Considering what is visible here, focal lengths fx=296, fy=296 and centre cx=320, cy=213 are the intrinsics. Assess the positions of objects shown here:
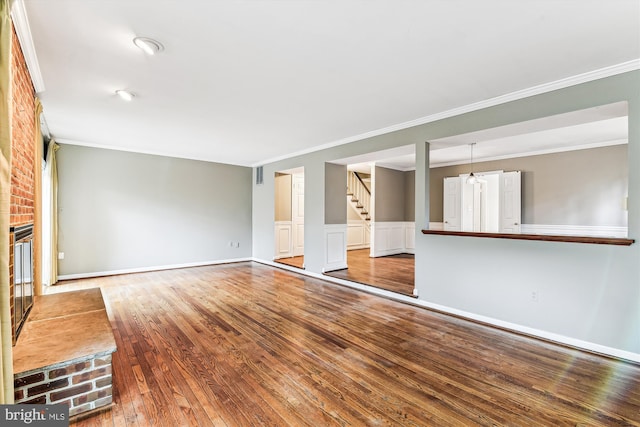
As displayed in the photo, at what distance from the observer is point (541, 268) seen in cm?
313

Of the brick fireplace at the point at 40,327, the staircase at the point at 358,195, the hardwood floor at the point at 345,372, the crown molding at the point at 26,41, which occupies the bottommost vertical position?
the hardwood floor at the point at 345,372

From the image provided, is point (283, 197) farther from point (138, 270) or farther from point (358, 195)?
point (138, 270)

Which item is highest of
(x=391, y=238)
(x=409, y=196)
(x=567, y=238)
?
(x=409, y=196)

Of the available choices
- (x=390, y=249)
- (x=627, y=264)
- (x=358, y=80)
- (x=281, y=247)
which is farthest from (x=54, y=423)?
(x=390, y=249)

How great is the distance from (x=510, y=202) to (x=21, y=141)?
7941mm

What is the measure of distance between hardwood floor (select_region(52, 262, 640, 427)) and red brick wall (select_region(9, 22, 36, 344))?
1.19m

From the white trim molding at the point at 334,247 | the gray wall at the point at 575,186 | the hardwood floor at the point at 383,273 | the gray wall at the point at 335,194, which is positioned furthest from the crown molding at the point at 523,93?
the gray wall at the point at 575,186

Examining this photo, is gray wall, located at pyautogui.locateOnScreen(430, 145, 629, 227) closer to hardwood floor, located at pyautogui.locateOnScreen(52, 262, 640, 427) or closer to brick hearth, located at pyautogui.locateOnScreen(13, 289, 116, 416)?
hardwood floor, located at pyautogui.locateOnScreen(52, 262, 640, 427)

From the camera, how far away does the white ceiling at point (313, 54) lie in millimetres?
1975

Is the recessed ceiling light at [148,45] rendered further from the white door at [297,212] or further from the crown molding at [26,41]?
the white door at [297,212]

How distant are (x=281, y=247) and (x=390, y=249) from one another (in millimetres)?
3129

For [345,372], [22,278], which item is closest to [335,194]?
[345,372]

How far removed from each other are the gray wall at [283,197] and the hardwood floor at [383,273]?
2.11 meters

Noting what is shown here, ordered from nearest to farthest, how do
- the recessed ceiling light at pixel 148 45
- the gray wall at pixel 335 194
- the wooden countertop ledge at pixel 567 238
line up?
the recessed ceiling light at pixel 148 45 < the wooden countertop ledge at pixel 567 238 < the gray wall at pixel 335 194
